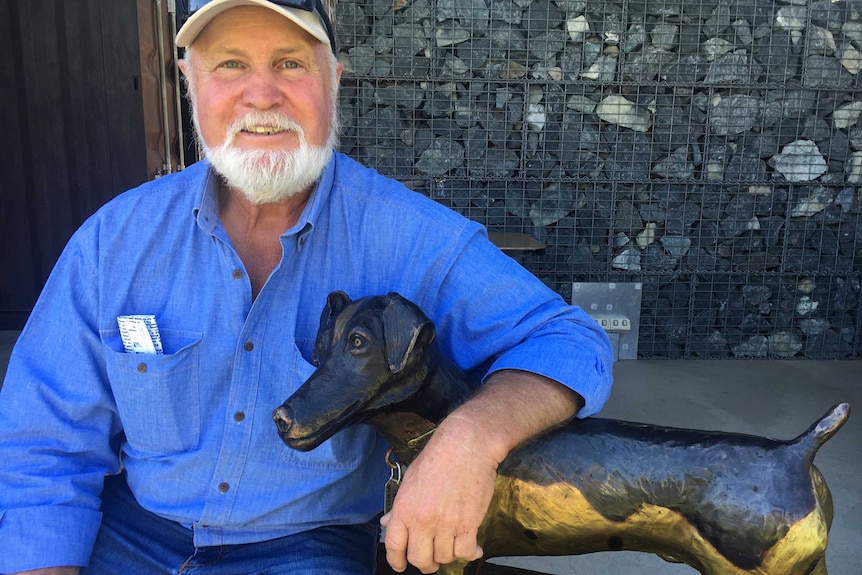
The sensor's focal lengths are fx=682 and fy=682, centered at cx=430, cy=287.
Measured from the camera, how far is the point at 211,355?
57.9 inches

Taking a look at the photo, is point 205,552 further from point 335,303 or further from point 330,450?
point 335,303

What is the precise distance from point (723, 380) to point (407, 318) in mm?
3883

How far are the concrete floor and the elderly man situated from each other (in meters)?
1.50

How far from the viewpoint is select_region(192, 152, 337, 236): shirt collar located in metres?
1.51

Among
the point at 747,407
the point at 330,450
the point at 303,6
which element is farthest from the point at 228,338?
the point at 747,407

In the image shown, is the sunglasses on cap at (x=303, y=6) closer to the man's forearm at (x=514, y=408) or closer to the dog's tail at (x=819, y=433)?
the man's forearm at (x=514, y=408)

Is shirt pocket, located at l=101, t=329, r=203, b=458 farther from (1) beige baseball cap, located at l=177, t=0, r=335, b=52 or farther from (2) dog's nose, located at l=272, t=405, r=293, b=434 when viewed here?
(1) beige baseball cap, located at l=177, t=0, r=335, b=52

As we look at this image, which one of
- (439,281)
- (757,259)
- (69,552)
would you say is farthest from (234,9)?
(757,259)

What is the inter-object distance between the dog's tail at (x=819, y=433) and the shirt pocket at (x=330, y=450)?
829mm

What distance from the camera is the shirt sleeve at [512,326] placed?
4.24ft

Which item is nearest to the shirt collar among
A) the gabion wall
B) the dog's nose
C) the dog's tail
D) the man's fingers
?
the dog's nose

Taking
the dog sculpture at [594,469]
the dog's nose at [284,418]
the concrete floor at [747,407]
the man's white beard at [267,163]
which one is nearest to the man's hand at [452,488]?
the dog sculpture at [594,469]

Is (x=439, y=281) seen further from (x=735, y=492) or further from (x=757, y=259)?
(x=757, y=259)

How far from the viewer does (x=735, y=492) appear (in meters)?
1.12
